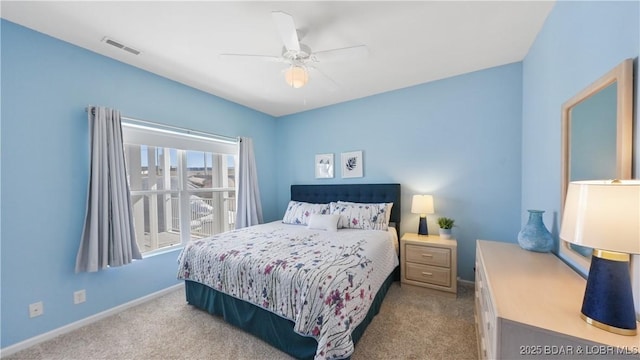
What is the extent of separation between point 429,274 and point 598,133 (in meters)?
1.91

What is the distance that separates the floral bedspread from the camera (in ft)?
4.91

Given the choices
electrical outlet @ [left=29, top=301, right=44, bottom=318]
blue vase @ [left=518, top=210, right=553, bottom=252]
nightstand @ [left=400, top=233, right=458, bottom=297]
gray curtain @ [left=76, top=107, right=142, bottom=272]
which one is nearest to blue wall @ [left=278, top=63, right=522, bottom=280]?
nightstand @ [left=400, top=233, right=458, bottom=297]

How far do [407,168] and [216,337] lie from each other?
281 centimetres

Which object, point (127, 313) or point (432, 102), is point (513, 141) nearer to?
point (432, 102)

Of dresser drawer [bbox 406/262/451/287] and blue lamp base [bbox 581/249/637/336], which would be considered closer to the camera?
blue lamp base [bbox 581/249/637/336]

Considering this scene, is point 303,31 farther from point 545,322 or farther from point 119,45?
point 545,322

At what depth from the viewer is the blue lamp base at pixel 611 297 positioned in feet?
2.57

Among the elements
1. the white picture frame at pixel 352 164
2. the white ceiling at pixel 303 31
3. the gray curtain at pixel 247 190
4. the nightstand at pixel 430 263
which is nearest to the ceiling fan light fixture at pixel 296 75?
the white ceiling at pixel 303 31

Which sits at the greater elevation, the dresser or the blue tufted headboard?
the blue tufted headboard

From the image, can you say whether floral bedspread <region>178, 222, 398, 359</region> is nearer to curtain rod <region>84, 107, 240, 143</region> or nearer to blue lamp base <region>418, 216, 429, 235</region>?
blue lamp base <region>418, 216, 429, 235</region>

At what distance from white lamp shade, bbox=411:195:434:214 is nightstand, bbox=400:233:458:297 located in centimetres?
32

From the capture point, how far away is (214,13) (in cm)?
171

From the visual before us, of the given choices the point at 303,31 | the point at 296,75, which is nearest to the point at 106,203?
the point at 296,75

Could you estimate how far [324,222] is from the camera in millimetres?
2893
